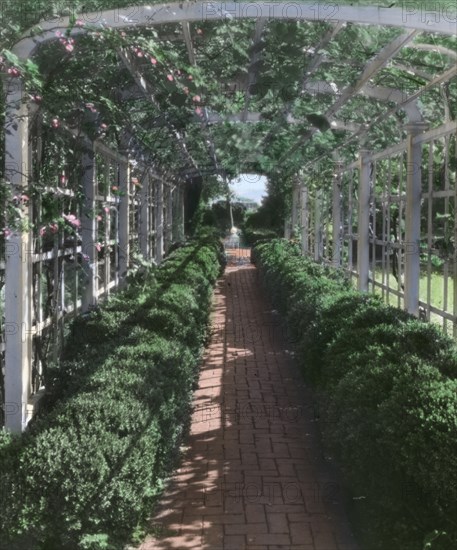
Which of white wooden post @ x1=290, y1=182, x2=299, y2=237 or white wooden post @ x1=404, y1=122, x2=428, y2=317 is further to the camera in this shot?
white wooden post @ x1=290, y1=182, x2=299, y2=237

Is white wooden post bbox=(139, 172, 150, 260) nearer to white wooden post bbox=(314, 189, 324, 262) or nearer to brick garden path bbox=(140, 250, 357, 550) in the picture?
brick garden path bbox=(140, 250, 357, 550)

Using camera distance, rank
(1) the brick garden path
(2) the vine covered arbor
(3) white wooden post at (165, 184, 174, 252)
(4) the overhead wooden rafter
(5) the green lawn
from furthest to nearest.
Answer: (3) white wooden post at (165, 184, 174, 252) → (5) the green lawn → (4) the overhead wooden rafter → (2) the vine covered arbor → (1) the brick garden path

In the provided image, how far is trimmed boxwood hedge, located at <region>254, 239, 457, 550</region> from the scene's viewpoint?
2.54 m

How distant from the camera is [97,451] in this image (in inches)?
104

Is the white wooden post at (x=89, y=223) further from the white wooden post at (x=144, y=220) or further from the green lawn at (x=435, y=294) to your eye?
the white wooden post at (x=144, y=220)

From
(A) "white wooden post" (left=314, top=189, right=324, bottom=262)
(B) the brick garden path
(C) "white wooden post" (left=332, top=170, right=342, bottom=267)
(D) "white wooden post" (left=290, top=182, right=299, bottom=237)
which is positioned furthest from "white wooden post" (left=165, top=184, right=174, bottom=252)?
(B) the brick garden path

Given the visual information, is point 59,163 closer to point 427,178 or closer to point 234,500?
point 234,500

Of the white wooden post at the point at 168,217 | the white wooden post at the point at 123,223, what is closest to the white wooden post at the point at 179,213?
the white wooden post at the point at 168,217

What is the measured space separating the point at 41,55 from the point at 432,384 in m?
2.59

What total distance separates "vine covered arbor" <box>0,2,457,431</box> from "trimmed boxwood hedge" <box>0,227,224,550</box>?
1.79ft

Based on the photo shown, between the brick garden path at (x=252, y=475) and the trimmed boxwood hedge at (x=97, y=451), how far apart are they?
25 cm

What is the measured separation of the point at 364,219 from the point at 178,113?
9.10 feet

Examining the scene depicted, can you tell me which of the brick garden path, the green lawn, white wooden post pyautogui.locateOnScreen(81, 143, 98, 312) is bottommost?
the brick garden path

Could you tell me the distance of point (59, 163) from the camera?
14.4 feet
